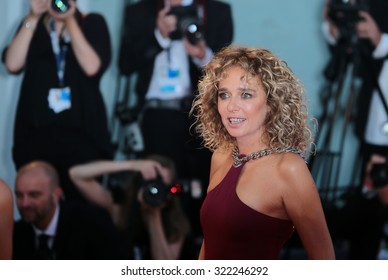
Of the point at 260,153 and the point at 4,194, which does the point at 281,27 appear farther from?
the point at 4,194

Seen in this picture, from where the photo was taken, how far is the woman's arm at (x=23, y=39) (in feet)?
10.9

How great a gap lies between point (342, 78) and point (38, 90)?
1349 mm

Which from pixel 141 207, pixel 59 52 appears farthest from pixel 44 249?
pixel 59 52

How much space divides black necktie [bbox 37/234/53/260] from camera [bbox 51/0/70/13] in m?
0.98

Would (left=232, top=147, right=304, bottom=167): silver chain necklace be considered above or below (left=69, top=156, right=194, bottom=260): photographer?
above

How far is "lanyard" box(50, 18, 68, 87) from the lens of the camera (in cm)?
336

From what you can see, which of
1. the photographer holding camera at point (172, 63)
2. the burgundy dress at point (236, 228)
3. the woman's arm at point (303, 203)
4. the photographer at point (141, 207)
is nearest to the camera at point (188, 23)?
the photographer holding camera at point (172, 63)

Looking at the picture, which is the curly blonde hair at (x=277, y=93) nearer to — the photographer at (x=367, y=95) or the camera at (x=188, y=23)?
the camera at (x=188, y=23)

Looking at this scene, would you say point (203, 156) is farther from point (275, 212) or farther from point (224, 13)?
point (275, 212)

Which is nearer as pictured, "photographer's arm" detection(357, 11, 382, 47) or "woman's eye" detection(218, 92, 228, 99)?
"woman's eye" detection(218, 92, 228, 99)

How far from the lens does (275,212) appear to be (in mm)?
2000

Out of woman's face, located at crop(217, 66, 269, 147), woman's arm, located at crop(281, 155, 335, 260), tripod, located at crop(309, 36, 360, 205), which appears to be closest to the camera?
woman's arm, located at crop(281, 155, 335, 260)

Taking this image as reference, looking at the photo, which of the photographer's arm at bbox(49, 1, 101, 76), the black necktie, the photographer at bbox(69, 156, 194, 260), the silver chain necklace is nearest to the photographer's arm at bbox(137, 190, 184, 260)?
the photographer at bbox(69, 156, 194, 260)

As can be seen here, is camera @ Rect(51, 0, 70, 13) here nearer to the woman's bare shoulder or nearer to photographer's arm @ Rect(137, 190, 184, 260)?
photographer's arm @ Rect(137, 190, 184, 260)
